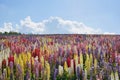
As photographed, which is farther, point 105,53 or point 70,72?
point 105,53

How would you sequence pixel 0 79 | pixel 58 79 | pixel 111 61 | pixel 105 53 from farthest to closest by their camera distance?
pixel 105 53
pixel 111 61
pixel 58 79
pixel 0 79

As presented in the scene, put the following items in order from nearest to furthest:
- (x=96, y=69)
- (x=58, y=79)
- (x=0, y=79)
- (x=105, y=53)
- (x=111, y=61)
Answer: (x=0, y=79) → (x=58, y=79) → (x=96, y=69) → (x=111, y=61) → (x=105, y=53)

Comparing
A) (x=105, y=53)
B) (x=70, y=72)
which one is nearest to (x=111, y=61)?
(x=105, y=53)

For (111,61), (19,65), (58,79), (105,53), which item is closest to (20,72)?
(19,65)

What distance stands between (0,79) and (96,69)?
224 centimetres

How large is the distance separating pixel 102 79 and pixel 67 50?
11.3 ft

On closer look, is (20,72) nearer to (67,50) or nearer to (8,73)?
(8,73)

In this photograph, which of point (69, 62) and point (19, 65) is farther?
point (69, 62)

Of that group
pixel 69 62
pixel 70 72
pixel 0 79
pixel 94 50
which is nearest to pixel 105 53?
pixel 94 50

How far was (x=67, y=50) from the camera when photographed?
35.3 feet

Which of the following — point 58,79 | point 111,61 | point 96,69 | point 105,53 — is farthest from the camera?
point 105,53

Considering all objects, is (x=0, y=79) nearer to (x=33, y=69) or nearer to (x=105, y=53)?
(x=33, y=69)

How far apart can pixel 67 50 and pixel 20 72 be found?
132 inches

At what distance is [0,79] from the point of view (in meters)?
7.23
